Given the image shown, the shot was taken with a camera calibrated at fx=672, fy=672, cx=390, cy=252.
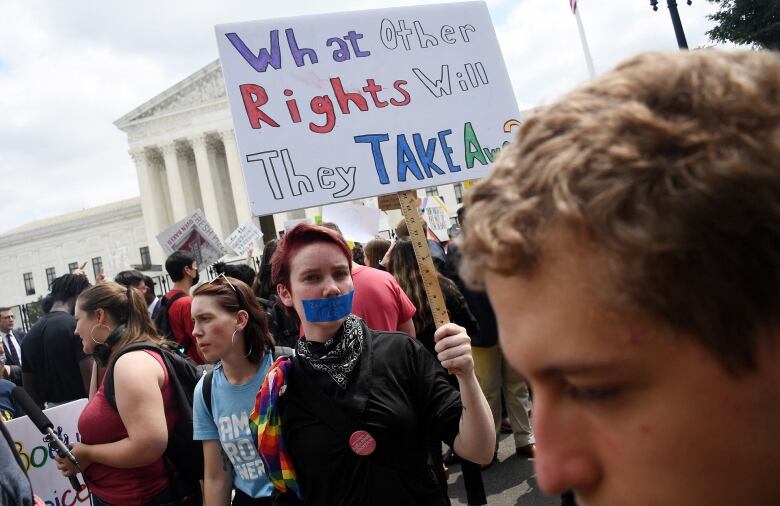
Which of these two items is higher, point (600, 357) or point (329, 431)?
point (600, 357)

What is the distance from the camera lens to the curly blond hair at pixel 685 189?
58cm

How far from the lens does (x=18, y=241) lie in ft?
232

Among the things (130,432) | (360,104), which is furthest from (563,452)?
(130,432)

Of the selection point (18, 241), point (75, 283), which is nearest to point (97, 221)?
point (18, 241)

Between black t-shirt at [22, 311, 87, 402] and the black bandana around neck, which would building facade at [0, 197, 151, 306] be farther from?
the black bandana around neck

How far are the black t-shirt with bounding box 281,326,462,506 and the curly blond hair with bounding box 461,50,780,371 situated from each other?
60.0 inches

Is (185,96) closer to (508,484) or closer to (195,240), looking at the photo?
(195,240)

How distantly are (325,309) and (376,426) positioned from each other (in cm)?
46

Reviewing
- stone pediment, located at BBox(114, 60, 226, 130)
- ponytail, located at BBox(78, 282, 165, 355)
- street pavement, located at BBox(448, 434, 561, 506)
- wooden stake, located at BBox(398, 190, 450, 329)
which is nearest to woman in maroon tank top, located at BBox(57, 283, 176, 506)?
ponytail, located at BBox(78, 282, 165, 355)

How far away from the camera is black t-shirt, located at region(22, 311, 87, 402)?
542 centimetres

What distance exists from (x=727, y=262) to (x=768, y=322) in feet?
0.25

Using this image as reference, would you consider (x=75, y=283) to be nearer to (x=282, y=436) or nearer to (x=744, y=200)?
(x=282, y=436)

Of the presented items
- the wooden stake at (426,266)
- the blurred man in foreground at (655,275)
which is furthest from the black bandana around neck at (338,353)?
the blurred man in foreground at (655,275)

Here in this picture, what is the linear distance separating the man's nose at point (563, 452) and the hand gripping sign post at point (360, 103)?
1804 millimetres
